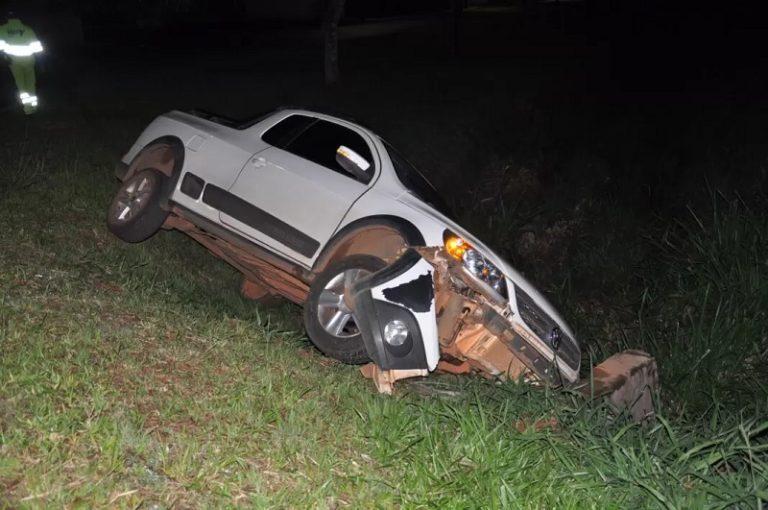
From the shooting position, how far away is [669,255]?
34.0 feet

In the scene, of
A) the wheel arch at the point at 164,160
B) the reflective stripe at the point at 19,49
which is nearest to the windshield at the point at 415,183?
the wheel arch at the point at 164,160

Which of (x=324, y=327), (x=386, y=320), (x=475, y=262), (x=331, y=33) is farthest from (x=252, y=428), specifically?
(x=331, y=33)

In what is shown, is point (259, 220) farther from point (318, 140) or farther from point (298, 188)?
point (318, 140)

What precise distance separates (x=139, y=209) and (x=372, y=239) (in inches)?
90.3

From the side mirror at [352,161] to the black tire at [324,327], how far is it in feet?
2.57

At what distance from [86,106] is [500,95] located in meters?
7.95

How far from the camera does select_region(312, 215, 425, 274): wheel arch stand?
6.12 m

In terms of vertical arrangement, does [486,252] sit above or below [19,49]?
above

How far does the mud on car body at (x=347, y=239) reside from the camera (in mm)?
5680

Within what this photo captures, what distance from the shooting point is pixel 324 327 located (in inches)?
236

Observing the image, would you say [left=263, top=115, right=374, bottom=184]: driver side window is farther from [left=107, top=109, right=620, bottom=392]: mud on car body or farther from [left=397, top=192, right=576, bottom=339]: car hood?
[left=397, top=192, right=576, bottom=339]: car hood

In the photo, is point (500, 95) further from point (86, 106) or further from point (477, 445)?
point (477, 445)

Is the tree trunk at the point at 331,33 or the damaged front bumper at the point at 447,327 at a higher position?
the damaged front bumper at the point at 447,327

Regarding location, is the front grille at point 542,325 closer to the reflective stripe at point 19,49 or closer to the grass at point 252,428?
the grass at point 252,428
